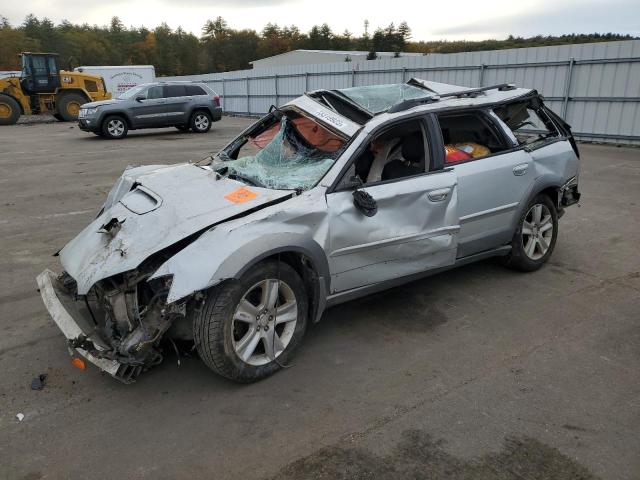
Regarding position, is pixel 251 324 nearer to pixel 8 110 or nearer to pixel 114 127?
pixel 114 127

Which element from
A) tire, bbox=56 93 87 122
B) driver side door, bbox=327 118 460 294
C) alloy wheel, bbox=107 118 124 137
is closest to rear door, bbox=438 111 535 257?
driver side door, bbox=327 118 460 294

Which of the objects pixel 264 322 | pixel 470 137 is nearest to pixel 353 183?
pixel 264 322

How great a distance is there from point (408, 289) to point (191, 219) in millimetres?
2153

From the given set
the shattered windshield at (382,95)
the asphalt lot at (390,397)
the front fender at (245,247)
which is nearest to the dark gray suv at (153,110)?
the asphalt lot at (390,397)

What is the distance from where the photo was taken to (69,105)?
22.7 m

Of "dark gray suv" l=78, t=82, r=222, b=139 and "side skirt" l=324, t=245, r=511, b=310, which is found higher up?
"dark gray suv" l=78, t=82, r=222, b=139

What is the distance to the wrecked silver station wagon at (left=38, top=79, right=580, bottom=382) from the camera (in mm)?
2895

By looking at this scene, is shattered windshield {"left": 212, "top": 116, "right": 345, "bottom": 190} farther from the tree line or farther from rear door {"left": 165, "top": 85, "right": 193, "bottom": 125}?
the tree line

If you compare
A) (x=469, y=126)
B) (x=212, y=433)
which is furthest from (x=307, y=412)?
(x=469, y=126)

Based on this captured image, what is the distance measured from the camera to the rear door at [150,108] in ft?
54.9

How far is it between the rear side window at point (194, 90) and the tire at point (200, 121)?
2.15 feet

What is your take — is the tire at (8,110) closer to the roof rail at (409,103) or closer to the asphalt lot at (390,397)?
the asphalt lot at (390,397)

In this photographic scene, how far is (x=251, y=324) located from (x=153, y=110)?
15.7 metres

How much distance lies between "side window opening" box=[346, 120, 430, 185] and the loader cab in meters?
21.6
